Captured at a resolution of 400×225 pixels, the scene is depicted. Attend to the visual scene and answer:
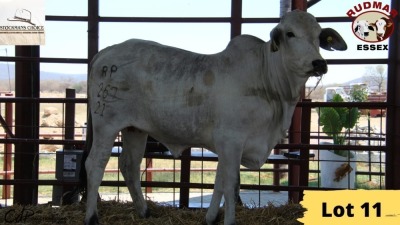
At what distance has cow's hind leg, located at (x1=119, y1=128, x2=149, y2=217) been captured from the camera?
3932 mm

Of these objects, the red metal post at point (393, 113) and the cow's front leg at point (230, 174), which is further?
the red metal post at point (393, 113)

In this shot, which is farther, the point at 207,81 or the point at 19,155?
the point at 19,155

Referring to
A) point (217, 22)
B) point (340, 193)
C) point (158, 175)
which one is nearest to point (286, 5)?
point (217, 22)

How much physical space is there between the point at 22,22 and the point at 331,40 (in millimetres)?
2861

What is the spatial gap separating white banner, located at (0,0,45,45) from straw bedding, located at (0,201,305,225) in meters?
1.52

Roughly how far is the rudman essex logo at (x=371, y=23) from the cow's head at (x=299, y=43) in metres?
1.45

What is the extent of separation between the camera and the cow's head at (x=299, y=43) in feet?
10.0

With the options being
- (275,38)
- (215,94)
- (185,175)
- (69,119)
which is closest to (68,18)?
(69,119)

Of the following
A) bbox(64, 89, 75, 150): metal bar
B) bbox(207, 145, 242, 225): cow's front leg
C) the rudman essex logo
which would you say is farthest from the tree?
bbox(207, 145, 242, 225): cow's front leg

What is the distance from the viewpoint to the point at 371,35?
15.2ft

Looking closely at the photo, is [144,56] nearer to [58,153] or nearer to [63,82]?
[58,153]

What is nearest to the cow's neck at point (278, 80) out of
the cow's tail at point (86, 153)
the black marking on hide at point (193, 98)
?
the black marking on hide at point (193, 98)

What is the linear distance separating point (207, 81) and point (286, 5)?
241 centimetres

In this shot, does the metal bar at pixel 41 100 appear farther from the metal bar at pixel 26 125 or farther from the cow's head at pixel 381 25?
the cow's head at pixel 381 25
